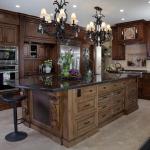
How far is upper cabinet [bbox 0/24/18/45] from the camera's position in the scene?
474 centimetres

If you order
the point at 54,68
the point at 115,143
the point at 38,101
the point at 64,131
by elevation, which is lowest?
the point at 115,143

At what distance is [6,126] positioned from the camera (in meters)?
3.62

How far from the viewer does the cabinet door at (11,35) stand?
4836mm

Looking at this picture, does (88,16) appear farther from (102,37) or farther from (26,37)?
(26,37)

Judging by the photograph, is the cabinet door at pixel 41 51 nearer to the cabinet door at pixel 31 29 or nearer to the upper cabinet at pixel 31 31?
the upper cabinet at pixel 31 31

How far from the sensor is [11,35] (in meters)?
4.95

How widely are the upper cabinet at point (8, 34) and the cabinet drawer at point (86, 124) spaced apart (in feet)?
10.4

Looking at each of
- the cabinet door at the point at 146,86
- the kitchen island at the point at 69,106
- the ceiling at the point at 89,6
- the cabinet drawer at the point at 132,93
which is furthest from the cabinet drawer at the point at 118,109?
the ceiling at the point at 89,6

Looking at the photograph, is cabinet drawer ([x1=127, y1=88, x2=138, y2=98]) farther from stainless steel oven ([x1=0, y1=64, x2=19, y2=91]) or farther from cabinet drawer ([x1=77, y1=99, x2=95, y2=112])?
stainless steel oven ([x1=0, y1=64, x2=19, y2=91])

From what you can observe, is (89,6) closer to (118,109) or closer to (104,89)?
(104,89)

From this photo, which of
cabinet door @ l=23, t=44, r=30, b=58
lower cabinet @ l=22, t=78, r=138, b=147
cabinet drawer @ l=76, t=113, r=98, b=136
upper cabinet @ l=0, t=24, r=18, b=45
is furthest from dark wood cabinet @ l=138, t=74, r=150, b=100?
upper cabinet @ l=0, t=24, r=18, b=45

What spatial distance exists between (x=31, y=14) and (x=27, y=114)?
313 cm

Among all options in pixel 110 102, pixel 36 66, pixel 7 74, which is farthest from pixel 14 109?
pixel 36 66

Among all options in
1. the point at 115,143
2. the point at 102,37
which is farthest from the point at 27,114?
the point at 102,37
